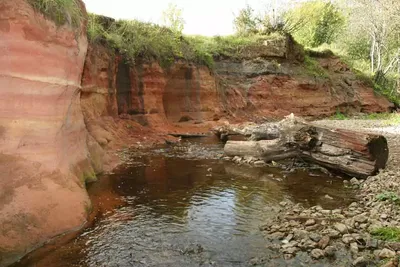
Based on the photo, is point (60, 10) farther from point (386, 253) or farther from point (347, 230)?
point (386, 253)

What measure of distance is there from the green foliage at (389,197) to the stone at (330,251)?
2099mm

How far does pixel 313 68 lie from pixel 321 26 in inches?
379

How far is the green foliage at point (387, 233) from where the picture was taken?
4.23 m

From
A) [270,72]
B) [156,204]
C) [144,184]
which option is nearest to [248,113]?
[270,72]

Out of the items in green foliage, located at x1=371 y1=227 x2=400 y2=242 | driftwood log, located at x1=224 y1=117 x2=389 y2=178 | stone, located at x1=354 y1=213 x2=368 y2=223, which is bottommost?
stone, located at x1=354 y1=213 x2=368 y2=223

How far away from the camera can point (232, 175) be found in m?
8.50

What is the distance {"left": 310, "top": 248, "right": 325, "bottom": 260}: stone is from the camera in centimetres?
405

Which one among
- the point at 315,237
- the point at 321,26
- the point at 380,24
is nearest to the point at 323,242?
the point at 315,237

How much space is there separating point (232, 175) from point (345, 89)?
19.1 metres

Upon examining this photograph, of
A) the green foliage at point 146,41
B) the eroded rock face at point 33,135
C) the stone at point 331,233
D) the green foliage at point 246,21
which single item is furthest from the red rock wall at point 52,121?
the green foliage at point 246,21

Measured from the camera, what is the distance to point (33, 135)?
5.07 meters

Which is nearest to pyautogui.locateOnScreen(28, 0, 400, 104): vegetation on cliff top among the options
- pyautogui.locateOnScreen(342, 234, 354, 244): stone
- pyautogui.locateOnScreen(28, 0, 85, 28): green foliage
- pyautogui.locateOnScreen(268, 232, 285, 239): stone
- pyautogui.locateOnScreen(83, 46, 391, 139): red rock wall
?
pyautogui.locateOnScreen(28, 0, 85, 28): green foliage

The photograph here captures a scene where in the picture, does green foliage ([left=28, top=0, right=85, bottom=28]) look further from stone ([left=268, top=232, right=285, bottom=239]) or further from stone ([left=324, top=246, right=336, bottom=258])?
stone ([left=324, top=246, right=336, bottom=258])

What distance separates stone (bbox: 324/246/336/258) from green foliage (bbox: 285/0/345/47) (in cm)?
2669
